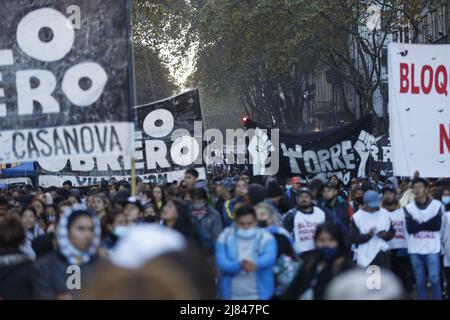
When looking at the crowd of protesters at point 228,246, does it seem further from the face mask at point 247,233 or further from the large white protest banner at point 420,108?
the large white protest banner at point 420,108

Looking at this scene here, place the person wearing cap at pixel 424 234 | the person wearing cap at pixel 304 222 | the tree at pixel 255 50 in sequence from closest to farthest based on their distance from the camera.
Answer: the person wearing cap at pixel 304 222 < the person wearing cap at pixel 424 234 < the tree at pixel 255 50

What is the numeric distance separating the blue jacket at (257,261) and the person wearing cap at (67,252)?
1.05 meters

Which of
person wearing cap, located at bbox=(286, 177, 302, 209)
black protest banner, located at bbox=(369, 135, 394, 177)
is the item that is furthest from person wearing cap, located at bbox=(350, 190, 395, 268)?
black protest banner, located at bbox=(369, 135, 394, 177)

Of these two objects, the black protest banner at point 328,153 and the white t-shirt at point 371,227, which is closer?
the white t-shirt at point 371,227

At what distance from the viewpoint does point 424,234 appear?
1127cm

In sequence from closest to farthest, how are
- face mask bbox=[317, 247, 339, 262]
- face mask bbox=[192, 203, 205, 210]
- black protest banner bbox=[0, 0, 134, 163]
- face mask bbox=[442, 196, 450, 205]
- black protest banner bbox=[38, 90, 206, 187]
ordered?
face mask bbox=[317, 247, 339, 262] < black protest banner bbox=[0, 0, 134, 163] < face mask bbox=[192, 203, 205, 210] < face mask bbox=[442, 196, 450, 205] < black protest banner bbox=[38, 90, 206, 187]

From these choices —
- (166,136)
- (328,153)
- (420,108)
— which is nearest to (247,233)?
(420,108)

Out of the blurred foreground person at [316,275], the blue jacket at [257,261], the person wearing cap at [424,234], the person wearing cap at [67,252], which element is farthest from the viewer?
the person wearing cap at [424,234]

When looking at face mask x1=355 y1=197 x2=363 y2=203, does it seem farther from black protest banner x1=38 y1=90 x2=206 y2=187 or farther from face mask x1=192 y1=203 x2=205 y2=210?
black protest banner x1=38 y1=90 x2=206 y2=187

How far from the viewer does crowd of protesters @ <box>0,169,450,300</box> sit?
9.09 feet

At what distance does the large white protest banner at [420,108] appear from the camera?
1219 cm

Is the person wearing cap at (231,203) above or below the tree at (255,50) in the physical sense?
below

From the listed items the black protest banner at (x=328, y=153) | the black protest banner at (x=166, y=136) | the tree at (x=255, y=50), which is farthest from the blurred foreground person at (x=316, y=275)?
the tree at (x=255, y=50)

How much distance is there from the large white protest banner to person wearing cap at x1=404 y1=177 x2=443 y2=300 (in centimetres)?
75
